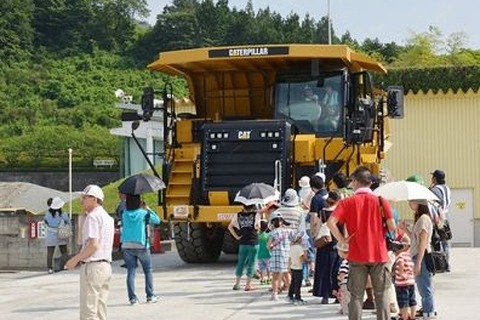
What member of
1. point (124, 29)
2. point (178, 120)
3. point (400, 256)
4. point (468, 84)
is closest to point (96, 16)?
point (124, 29)

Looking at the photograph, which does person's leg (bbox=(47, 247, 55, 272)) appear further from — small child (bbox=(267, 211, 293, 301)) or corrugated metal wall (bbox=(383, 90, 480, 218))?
corrugated metal wall (bbox=(383, 90, 480, 218))

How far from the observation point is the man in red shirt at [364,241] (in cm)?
1042

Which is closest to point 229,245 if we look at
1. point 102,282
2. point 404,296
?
point 404,296

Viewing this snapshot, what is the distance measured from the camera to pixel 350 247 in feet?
34.4

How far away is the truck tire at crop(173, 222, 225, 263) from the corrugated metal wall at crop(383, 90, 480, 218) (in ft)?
39.2

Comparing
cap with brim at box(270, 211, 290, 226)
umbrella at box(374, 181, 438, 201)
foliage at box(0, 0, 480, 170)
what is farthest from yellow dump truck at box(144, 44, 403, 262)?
foliage at box(0, 0, 480, 170)

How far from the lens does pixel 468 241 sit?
30938 millimetres

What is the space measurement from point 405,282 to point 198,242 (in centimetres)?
853

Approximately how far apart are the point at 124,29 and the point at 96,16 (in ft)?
12.6

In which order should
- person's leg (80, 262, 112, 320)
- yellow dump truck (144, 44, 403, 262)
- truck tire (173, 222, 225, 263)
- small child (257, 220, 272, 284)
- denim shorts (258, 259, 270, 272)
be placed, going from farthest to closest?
truck tire (173, 222, 225, 263) → yellow dump truck (144, 44, 403, 262) → denim shorts (258, 259, 270, 272) → small child (257, 220, 272, 284) → person's leg (80, 262, 112, 320)

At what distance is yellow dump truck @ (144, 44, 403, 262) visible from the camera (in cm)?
1855

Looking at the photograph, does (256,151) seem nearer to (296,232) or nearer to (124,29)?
(296,232)

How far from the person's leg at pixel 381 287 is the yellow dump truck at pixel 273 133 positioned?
775 cm

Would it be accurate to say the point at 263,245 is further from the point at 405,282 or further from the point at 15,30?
the point at 15,30
